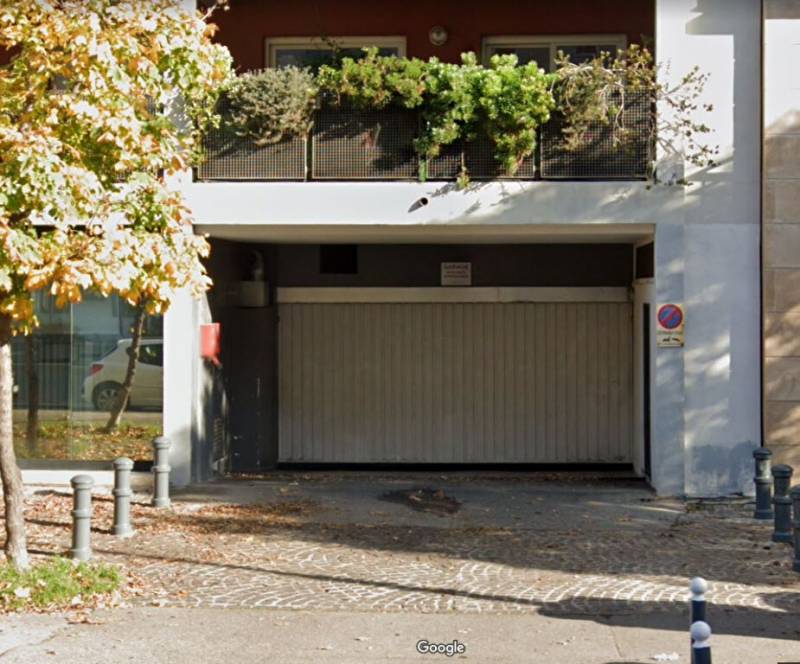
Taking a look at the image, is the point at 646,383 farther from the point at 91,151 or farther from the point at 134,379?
the point at 91,151

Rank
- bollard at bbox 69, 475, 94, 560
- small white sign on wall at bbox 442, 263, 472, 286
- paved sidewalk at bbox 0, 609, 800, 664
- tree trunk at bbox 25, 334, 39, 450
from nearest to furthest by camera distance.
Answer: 1. paved sidewalk at bbox 0, 609, 800, 664
2. bollard at bbox 69, 475, 94, 560
3. tree trunk at bbox 25, 334, 39, 450
4. small white sign on wall at bbox 442, 263, 472, 286

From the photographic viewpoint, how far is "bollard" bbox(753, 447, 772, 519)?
14.3 m

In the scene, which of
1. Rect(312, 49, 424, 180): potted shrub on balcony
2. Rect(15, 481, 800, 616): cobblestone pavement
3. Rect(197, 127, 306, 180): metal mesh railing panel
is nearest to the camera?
Rect(15, 481, 800, 616): cobblestone pavement

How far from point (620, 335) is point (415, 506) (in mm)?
5389

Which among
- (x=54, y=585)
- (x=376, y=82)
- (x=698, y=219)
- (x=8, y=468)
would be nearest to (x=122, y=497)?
(x=8, y=468)

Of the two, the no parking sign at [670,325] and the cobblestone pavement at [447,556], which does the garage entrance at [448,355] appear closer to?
the no parking sign at [670,325]

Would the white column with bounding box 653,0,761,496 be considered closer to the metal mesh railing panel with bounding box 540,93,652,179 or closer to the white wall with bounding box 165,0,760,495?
the white wall with bounding box 165,0,760,495

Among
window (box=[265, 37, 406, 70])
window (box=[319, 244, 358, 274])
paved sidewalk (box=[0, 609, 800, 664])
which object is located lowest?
paved sidewalk (box=[0, 609, 800, 664])

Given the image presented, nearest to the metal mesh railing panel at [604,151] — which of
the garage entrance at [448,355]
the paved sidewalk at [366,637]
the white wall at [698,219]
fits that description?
the white wall at [698,219]

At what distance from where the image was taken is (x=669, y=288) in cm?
1572

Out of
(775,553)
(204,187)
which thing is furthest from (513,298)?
(775,553)

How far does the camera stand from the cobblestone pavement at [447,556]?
10.7 m

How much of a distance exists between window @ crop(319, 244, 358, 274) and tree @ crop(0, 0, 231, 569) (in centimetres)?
776

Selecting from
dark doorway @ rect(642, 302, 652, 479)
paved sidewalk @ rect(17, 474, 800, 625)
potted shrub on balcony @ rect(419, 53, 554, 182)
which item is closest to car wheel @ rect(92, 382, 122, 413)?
paved sidewalk @ rect(17, 474, 800, 625)
